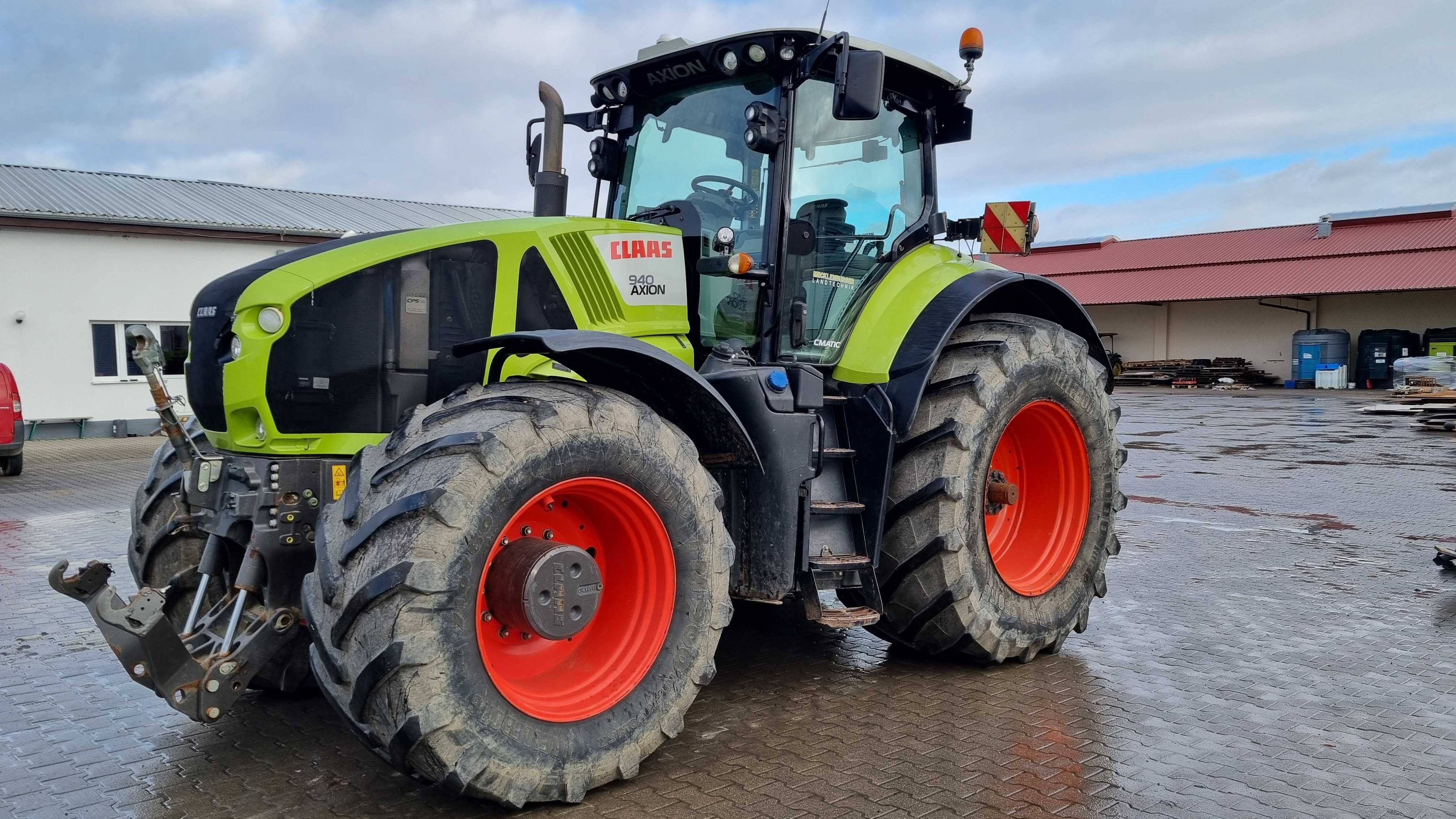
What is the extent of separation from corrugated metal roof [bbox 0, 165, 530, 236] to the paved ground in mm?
14694

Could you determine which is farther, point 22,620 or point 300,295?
point 22,620

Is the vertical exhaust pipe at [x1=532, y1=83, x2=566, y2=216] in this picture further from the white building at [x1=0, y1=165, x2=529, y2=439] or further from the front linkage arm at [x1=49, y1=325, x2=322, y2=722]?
the white building at [x1=0, y1=165, x2=529, y2=439]

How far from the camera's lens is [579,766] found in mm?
3393

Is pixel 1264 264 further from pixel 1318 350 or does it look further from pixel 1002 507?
pixel 1002 507

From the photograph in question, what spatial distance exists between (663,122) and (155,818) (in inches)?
135

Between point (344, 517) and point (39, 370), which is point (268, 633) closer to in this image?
point (344, 517)

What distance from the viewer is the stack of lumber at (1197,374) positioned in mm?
33062

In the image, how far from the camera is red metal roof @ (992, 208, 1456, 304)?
31.7m

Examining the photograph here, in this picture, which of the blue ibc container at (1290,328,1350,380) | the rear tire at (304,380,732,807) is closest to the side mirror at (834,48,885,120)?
the rear tire at (304,380,732,807)

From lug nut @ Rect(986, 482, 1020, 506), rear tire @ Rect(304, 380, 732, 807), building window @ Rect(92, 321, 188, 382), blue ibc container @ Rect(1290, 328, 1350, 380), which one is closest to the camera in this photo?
rear tire @ Rect(304, 380, 732, 807)

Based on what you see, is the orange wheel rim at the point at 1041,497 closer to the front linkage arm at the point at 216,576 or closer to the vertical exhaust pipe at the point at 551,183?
the vertical exhaust pipe at the point at 551,183

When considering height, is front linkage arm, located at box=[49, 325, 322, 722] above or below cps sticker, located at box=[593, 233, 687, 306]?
below

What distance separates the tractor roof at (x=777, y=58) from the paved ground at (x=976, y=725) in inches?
106

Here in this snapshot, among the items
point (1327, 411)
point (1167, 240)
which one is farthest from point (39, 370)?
point (1167, 240)
